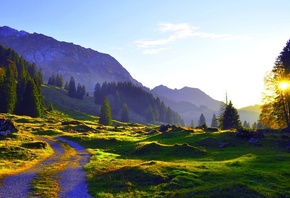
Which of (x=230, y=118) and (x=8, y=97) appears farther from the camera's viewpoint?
(x=8, y=97)

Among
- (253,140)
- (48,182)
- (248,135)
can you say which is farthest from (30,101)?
(48,182)

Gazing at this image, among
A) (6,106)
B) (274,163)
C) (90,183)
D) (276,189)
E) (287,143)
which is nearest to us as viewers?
(276,189)

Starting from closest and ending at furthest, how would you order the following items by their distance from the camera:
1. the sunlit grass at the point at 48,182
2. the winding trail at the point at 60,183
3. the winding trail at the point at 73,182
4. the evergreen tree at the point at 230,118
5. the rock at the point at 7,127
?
the winding trail at the point at 60,183
the sunlit grass at the point at 48,182
the winding trail at the point at 73,182
the rock at the point at 7,127
the evergreen tree at the point at 230,118

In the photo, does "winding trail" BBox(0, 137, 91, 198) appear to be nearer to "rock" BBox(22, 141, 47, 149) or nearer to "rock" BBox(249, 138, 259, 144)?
"rock" BBox(22, 141, 47, 149)

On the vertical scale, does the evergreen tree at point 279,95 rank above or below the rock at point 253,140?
above

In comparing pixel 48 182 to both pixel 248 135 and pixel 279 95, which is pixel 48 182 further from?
pixel 279 95

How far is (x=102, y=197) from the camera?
22.8 meters

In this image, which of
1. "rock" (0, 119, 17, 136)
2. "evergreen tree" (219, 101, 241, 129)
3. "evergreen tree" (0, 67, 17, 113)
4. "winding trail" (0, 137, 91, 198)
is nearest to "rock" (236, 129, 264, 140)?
"winding trail" (0, 137, 91, 198)

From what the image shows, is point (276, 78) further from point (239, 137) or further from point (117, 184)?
point (117, 184)

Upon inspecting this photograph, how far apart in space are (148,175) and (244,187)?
371 inches

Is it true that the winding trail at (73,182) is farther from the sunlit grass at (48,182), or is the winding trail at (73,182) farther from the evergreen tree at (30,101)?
the evergreen tree at (30,101)

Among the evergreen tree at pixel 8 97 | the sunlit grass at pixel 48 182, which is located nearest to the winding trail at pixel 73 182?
the sunlit grass at pixel 48 182

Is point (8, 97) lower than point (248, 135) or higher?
higher

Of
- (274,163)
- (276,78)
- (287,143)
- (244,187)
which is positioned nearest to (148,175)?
(244,187)
